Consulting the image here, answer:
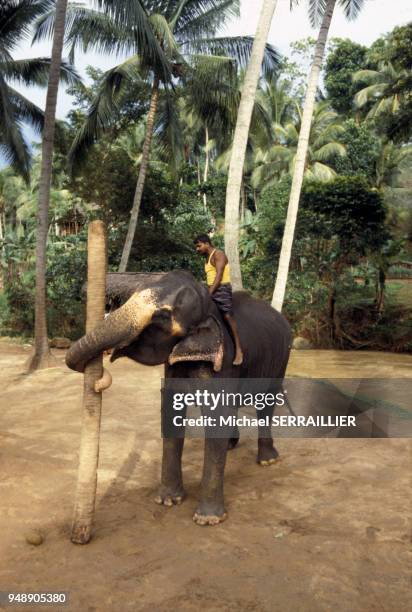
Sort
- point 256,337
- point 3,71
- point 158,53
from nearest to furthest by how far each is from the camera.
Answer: point 256,337, point 158,53, point 3,71

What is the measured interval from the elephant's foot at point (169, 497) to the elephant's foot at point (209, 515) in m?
0.37

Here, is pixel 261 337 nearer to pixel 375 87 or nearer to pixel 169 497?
pixel 169 497

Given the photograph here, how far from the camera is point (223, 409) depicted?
471cm

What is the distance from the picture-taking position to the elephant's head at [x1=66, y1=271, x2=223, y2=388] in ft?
12.7

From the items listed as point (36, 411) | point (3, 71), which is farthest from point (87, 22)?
point (36, 411)

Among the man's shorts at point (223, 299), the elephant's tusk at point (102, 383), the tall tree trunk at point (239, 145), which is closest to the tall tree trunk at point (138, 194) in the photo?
the tall tree trunk at point (239, 145)

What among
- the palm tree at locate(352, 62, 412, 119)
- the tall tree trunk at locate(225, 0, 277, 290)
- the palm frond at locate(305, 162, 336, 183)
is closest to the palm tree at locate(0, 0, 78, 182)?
the tall tree trunk at locate(225, 0, 277, 290)

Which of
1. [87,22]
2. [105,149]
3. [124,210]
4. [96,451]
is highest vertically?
[87,22]

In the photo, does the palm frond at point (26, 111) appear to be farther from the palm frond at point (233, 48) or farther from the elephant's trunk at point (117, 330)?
the elephant's trunk at point (117, 330)

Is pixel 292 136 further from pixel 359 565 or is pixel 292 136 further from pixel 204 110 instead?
pixel 359 565

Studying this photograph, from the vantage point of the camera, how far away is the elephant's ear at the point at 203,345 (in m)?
4.34

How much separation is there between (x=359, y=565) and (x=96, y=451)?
209 cm

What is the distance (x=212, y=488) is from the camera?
468cm

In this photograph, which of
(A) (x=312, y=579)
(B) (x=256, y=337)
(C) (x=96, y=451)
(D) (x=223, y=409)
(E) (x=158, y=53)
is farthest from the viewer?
(E) (x=158, y=53)
